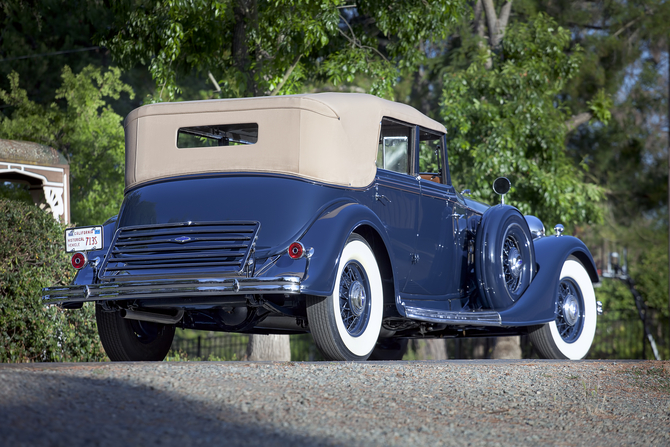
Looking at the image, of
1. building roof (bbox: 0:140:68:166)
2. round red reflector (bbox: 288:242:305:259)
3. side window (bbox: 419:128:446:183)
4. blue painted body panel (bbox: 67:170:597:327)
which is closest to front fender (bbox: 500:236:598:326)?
blue painted body panel (bbox: 67:170:597:327)

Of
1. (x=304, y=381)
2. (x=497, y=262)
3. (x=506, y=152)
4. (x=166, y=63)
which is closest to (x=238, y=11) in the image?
(x=166, y=63)

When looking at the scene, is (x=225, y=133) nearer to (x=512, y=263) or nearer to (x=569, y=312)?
(x=512, y=263)

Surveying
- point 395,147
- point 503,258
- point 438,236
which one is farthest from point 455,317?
point 395,147

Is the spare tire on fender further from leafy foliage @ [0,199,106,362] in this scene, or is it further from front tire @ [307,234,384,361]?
leafy foliage @ [0,199,106,362]

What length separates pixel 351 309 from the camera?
5852 millimetres

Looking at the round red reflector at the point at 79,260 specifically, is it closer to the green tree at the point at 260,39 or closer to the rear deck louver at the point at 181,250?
the rear deck louver at the point at 181,250

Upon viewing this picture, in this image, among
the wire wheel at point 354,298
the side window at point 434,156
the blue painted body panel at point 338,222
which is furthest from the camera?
the side window at point 434,156

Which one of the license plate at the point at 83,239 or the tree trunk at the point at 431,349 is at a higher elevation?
the license plate at the point at 83,239

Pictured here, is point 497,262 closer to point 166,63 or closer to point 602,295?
point 166,63

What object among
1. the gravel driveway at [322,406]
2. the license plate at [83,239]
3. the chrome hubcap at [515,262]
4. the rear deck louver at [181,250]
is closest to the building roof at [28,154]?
the license plate at [83,239]

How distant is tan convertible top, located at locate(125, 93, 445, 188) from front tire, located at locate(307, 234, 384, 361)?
24.7 inches

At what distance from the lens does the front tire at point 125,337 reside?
6.38m

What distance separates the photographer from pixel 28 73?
57.9 feet

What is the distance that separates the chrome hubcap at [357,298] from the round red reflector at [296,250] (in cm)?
62
